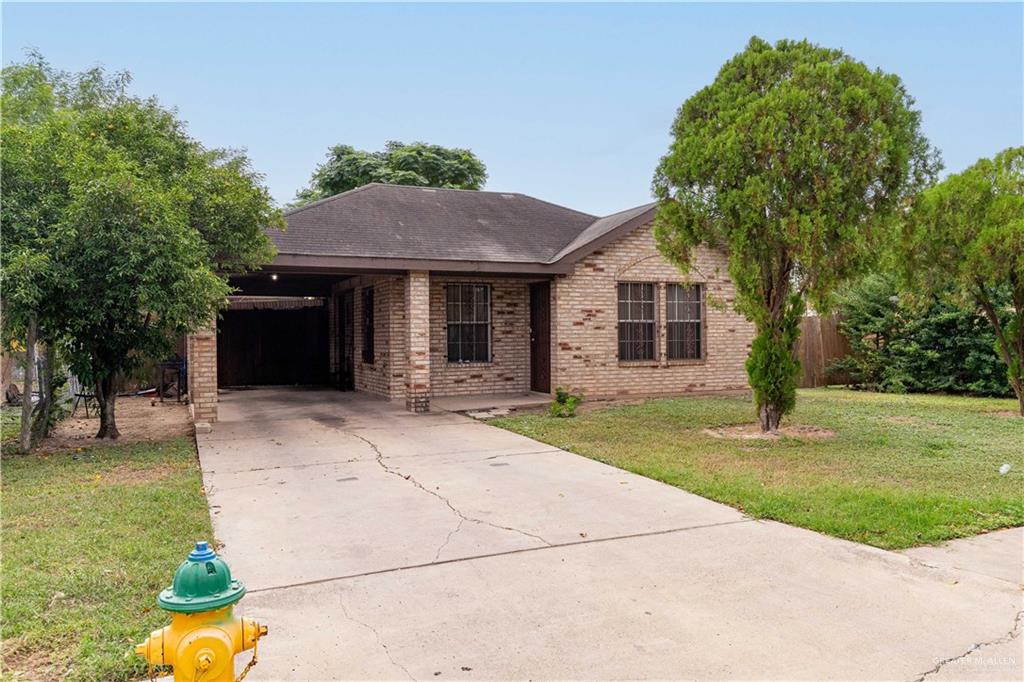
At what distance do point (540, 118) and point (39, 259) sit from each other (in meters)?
15.0

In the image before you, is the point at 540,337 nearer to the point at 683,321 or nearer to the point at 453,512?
the point at 683,321

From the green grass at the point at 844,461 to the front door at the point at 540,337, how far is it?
7.57 ft

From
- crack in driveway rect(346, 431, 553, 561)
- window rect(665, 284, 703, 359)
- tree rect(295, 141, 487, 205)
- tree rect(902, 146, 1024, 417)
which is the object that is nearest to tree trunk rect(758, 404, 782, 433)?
tree rect(902, 146, 1024, 417)

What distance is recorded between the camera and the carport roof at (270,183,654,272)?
1202 cm

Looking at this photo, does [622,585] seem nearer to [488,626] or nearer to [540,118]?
[488,626]

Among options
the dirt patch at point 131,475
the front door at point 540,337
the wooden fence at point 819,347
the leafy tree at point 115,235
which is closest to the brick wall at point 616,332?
the front door at point 540,337

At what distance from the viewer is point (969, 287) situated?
471 inches

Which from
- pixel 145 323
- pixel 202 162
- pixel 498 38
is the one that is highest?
pixel 498 38

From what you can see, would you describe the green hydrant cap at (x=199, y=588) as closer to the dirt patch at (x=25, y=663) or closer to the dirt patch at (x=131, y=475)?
the dirt patch at (x=25, y=663)

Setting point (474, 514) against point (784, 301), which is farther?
point (784, 301)

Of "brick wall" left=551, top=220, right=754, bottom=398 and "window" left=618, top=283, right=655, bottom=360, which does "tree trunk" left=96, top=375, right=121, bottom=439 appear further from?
"window" left=618, top=283, right=655, bottom=360

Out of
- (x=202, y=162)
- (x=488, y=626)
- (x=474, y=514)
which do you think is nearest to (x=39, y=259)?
(x=202, y=162)

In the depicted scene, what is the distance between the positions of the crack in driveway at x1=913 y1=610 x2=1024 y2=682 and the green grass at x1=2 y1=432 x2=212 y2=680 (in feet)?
11.3

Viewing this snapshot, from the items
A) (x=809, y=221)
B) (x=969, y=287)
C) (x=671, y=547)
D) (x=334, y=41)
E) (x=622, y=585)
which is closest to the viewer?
(x=622, y=585)
